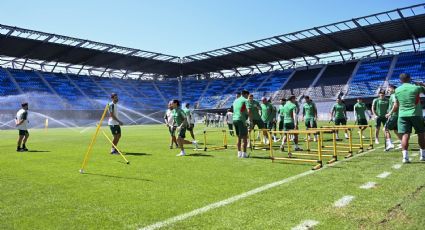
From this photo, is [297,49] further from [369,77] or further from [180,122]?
[180,122]

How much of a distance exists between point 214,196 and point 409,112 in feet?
18.3

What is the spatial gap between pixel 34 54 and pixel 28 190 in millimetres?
51587

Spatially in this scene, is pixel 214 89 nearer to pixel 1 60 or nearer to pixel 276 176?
pixel 1 60

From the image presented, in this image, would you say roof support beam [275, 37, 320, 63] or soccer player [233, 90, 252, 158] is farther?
roof support beam [275, 37, 320, 63]

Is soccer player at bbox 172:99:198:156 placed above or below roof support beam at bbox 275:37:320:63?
below

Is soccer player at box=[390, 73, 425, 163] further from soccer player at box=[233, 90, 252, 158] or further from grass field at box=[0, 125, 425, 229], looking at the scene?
soccer player at box=[233, 90, 252, 158]

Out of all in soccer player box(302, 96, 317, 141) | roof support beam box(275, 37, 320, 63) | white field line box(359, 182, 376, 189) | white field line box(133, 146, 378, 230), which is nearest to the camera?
white field line box(133, 146, 378, 230)

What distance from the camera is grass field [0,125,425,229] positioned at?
418 cm

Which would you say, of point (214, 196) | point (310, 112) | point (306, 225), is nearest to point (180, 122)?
→ point (310, 112)

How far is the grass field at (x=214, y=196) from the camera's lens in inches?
165

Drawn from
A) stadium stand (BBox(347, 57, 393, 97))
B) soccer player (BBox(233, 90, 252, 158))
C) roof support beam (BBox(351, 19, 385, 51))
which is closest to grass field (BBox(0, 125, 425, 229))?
soccer player (BBox(233, 90, 252, 158))

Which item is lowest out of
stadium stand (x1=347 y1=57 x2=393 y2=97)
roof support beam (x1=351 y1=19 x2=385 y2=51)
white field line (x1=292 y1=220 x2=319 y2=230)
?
white field line (x1=292 y1=220 x2=319 y2=230)

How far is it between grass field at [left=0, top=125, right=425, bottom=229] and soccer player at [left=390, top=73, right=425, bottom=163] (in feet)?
2.06

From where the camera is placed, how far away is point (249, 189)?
593cm
